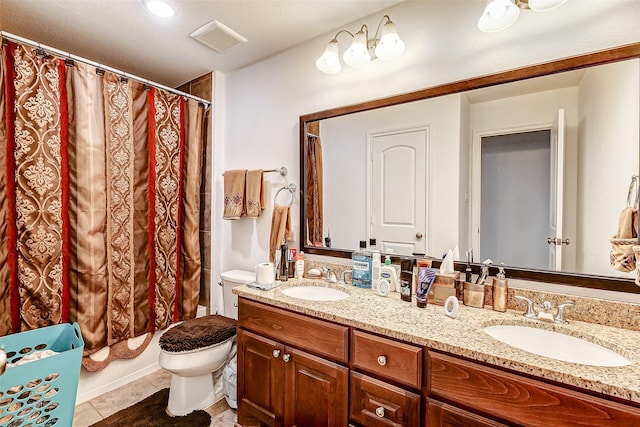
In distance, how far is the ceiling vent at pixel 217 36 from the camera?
180 cm

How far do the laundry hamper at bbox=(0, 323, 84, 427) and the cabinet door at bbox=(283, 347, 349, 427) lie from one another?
95 cm

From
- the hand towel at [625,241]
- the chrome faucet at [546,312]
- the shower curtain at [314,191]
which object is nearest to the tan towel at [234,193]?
the shower curtain at [314,191]

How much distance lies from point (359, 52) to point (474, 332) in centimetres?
143

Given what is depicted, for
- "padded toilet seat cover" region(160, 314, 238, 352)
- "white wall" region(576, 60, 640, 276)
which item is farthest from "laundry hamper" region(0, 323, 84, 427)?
"white wall" region(576, 60, 640, 276)

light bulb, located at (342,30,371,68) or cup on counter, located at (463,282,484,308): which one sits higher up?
light bulb, located at (342,30,371,68)

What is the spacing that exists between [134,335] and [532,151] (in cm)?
260

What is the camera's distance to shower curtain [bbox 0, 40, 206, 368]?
63.1 inches

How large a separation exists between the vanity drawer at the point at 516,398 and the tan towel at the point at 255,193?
4.82ft

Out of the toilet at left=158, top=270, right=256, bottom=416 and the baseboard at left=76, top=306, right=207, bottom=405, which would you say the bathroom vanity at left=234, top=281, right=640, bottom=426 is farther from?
the baseboard at left=76, top=306, right=207, bottom=405

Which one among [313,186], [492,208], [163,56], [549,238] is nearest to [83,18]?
[163,56]

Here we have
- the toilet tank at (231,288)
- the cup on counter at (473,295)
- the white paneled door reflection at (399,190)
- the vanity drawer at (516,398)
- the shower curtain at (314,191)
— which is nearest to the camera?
the vanity drawer at (516,398)

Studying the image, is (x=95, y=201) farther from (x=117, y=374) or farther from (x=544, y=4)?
(x=544, y=4)

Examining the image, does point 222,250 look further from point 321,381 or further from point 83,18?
point 83,18

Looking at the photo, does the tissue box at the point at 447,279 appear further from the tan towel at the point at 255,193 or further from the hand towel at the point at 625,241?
the tan towel at the point at 255,193
